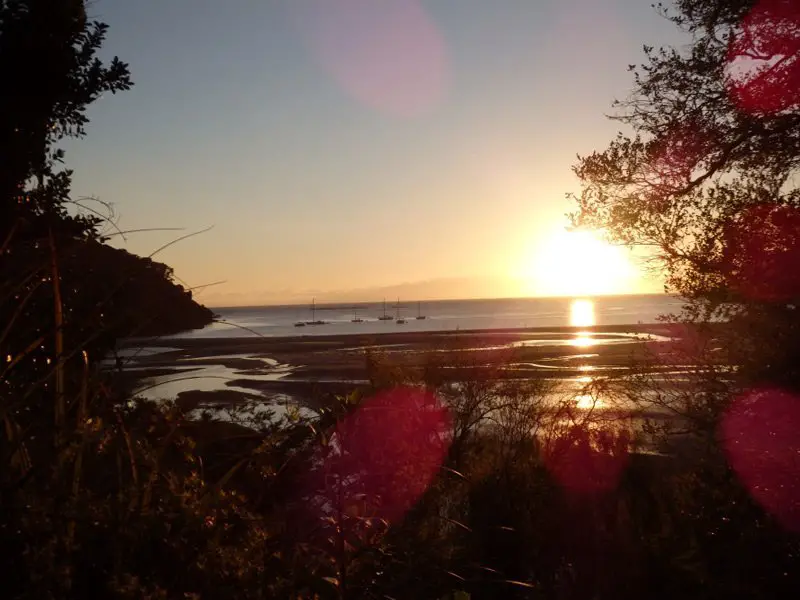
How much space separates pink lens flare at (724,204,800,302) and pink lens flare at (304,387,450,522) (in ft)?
11.4

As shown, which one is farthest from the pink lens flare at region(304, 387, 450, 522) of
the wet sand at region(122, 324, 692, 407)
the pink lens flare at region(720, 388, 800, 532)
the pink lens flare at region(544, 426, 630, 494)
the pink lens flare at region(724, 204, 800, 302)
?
the wet sand at region(122, 324, 692, 407)

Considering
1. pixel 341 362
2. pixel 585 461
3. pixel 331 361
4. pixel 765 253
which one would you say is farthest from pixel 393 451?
pixel 331 361

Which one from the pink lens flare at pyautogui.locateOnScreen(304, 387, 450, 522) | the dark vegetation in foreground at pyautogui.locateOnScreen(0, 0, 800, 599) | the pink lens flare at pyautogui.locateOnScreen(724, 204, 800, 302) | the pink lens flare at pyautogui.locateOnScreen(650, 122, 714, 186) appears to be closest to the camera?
the dark vegetation in foreground at pyautogui.locateOnScreen(0, 0, 800, 599)

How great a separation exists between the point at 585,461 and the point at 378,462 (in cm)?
570

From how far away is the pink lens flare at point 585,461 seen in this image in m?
8.73

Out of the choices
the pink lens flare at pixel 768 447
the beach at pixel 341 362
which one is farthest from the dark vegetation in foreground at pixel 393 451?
the beach at pixel 341 362

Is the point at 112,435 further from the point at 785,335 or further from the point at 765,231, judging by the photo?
the point at 765,231

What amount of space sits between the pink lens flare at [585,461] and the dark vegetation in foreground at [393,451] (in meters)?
0.06

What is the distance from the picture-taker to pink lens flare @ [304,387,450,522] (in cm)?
297

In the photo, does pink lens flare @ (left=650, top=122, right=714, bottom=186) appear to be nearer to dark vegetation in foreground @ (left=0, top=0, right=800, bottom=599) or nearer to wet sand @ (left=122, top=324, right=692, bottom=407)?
dark vegetation in foreground @ (left=0, top=0, right=800, bottom=599)

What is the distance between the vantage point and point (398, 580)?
283 cm

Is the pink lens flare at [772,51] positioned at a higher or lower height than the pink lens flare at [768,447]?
higher

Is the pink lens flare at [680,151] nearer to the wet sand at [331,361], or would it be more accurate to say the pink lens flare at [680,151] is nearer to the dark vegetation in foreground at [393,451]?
the dark vegetation in foreground at [393,451]

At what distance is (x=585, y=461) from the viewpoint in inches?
368
